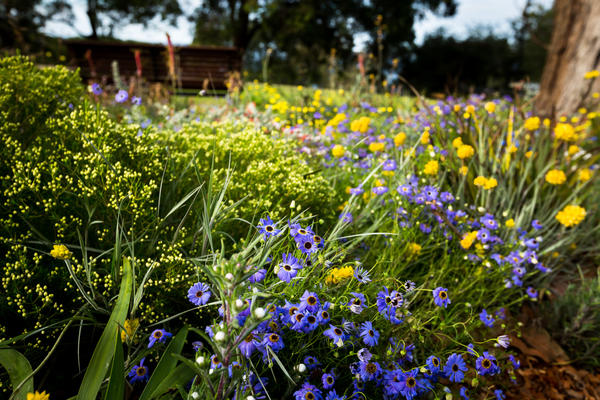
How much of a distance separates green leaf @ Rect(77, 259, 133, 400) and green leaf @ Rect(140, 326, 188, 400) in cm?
14

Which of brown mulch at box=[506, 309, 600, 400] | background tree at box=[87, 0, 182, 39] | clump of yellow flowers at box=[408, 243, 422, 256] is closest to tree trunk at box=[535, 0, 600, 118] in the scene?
brown mulch at box=[506, 309, 600, 400]

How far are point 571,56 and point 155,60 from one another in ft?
28.6

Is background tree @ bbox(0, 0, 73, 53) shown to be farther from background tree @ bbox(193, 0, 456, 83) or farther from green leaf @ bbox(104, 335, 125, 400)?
green leaf @ bbox(104, 335, 125, 400)

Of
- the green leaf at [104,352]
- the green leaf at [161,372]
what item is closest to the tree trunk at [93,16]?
the green leaf at [104,352]

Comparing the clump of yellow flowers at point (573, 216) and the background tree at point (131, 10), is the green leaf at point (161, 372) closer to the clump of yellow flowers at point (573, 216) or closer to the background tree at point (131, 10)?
the clump of yellow flowers at point (573, 216)

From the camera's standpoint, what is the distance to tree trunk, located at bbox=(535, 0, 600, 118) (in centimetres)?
497

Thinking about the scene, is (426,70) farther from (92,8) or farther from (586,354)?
(586,354)

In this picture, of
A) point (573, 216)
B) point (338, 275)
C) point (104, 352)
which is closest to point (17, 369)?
point (104, 352)

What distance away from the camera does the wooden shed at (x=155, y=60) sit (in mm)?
9297

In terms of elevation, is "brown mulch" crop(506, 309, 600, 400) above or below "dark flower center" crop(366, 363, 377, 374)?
below

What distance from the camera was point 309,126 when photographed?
4.37m

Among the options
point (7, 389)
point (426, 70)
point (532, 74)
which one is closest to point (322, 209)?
point (7, 389)

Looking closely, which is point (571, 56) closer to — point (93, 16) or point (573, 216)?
point (573, 216)

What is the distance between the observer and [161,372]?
4.36 feet
